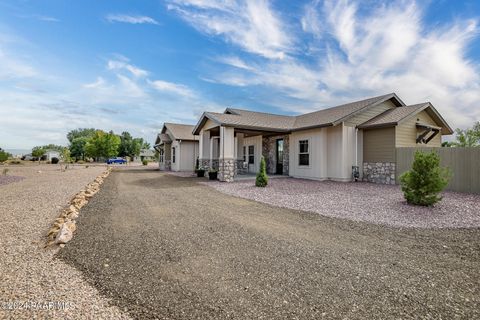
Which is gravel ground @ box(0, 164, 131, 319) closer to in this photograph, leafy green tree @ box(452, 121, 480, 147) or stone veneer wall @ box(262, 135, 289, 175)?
stone veneer wall @ box(262, 135, 289, 175)

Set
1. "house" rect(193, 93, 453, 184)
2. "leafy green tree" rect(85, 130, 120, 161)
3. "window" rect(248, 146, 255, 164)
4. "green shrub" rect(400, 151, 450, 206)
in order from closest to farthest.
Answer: "green shrub" rect(400, 151, 450, 206)
"house" rect(193, 93, 453, 184)
"window" rect(248, 146, 255, 164)
"leafy green tree" rect(85, 130, 120, 161)

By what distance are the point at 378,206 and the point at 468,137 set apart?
74.1 ft

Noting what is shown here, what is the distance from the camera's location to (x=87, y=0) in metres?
8.56

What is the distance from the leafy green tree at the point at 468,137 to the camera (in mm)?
20858

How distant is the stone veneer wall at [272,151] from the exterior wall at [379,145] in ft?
15.7

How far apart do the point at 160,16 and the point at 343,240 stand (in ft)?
37.3

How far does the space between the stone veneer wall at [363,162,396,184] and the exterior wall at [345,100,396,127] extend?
2.39 meters

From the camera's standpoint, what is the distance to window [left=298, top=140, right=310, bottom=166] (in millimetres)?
13938

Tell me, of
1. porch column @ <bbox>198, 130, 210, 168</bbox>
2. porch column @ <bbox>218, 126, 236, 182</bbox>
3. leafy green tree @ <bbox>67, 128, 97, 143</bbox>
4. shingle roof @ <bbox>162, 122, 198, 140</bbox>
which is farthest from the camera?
leafy green tree @ <bbox>67, 128, 97, 143</bbox>

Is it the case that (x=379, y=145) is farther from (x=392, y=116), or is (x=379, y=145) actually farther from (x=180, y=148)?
(x=180, y=148)

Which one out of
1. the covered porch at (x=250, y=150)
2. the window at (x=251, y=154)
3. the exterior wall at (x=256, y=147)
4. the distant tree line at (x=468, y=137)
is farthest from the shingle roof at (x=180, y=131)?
the distant tree line at (x=468, y=137)

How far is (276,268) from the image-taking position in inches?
123

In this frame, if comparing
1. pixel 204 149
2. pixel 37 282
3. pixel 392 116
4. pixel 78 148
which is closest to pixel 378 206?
pixel 392 116

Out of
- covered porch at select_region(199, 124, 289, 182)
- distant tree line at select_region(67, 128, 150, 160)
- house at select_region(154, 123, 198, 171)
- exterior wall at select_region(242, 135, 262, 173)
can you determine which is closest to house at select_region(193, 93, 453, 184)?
covered porch at select_region(199, 124, 289, 182)
